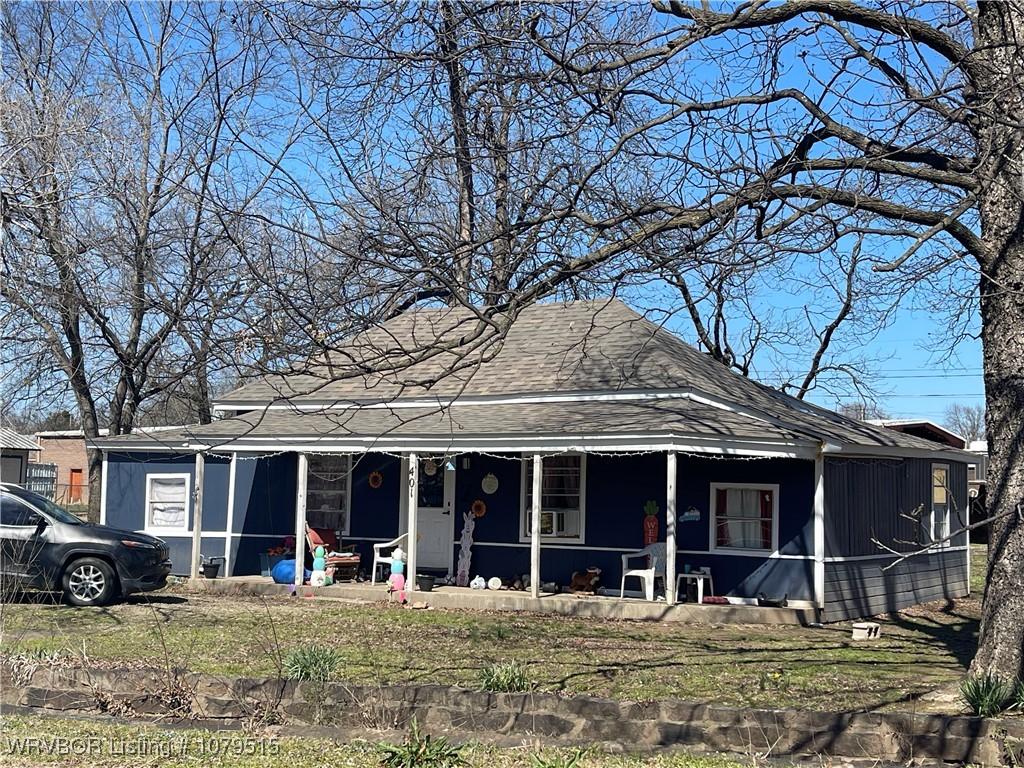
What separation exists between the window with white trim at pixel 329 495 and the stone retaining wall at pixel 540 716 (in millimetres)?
12207

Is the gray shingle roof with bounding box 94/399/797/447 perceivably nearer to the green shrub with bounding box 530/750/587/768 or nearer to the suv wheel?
the suv wheel

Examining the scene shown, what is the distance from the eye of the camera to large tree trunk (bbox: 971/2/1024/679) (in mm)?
A: 10023

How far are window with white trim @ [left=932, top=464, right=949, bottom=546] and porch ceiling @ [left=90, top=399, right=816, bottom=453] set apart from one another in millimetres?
5764

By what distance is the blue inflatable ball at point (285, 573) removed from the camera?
65.1ft

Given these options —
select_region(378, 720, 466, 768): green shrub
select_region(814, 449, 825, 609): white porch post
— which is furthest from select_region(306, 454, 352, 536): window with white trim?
select_region(378, 720, 466, 768): green shrub

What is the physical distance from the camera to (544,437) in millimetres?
17844

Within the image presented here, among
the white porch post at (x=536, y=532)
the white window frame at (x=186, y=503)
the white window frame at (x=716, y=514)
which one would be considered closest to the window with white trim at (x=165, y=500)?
the white window frame at (x=186, y=503)

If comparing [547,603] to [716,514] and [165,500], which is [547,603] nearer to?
[716,514]

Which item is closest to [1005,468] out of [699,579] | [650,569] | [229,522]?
[699,579]

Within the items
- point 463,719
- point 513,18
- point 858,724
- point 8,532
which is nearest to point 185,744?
point 463,719

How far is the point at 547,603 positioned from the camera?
1772 centimetres

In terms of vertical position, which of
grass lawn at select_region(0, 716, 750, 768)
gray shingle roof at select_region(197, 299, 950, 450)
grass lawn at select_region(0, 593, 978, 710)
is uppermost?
gray shingle roof at select_region(197, 299, 950, 450)

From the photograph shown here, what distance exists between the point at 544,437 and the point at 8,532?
25.7 feet

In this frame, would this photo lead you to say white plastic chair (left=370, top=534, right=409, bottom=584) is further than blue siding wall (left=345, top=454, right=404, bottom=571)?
No
